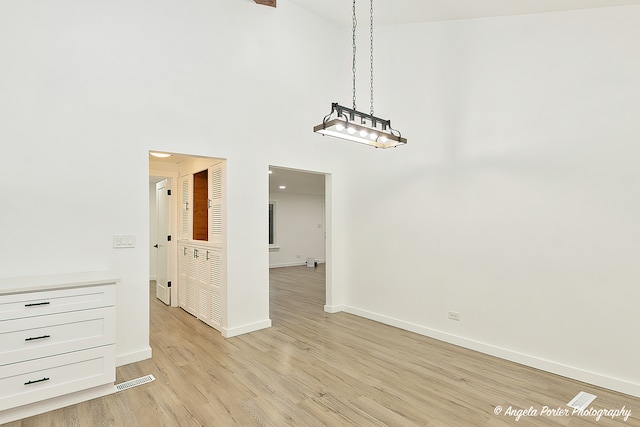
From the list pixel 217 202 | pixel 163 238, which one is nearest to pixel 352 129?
pixel 217 202

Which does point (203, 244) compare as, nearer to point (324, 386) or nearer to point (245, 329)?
point (245, 329)

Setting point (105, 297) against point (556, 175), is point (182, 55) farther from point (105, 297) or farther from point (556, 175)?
point (556, 175)

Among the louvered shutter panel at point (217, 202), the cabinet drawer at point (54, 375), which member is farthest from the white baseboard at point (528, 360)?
the cabinet drawer at point (54, 375)

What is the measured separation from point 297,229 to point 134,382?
786cm

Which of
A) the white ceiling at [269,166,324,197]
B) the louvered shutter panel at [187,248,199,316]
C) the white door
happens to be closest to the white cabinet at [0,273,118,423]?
the louvered shutter panel at [187,248,199,316]

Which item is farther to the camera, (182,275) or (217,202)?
(182,275)

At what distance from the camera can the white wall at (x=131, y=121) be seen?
110 inches

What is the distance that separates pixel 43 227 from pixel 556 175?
4.54 metres

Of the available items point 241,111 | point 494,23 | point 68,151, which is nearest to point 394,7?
point 494,23

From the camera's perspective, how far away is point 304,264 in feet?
34.9

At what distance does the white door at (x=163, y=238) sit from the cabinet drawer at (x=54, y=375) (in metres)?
2.88

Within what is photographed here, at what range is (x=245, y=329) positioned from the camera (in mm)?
4090

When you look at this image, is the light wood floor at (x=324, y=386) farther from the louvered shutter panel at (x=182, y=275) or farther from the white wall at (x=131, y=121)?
the louvered shutter panel at (x=182, y=275)

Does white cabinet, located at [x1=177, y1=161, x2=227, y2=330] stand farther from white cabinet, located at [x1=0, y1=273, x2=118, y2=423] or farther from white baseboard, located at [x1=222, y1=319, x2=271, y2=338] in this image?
white cabinet, located at [x1=0, y1=273, x2=118, y2=423]
